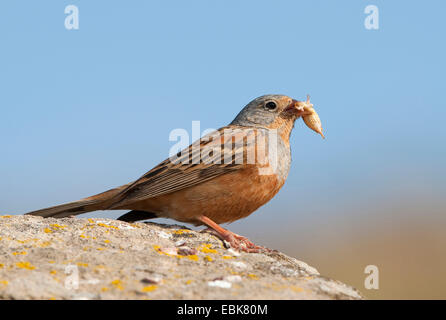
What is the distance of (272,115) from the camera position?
7758mm

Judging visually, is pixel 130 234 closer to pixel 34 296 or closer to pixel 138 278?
pixel 138 278

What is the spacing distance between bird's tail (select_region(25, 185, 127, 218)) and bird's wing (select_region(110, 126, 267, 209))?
7.2 inches

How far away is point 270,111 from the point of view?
780 centimetres

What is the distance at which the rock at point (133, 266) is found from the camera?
403 centimetres

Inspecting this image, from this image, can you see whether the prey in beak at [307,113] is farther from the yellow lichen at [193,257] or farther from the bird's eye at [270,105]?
the yellow lichen at [193,257]

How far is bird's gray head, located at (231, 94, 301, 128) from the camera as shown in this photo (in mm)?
7738

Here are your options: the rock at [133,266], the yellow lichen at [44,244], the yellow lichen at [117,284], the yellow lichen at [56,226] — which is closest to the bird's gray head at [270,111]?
the rock at [133,266]

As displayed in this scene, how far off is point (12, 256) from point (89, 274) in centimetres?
88

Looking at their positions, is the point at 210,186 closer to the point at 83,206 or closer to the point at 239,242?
the point at 239,242

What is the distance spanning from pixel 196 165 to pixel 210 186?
1.46 ft

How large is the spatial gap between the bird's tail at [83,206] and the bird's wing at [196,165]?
0.18m

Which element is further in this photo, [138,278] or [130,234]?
[130,234]

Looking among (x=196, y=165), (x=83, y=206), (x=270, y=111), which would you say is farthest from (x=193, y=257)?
(x=270, y=111)
